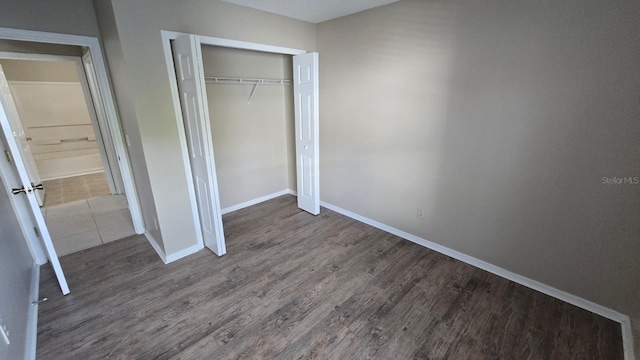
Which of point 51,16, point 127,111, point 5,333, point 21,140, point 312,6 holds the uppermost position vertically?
point 312,6

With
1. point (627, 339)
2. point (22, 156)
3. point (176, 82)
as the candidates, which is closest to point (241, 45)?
point (176, 82)

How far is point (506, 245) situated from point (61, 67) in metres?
8.69

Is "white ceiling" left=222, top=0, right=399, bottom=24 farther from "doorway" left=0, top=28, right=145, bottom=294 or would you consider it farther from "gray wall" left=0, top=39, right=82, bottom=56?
"gray wall" left=0, top=39, right=82, bottom=56

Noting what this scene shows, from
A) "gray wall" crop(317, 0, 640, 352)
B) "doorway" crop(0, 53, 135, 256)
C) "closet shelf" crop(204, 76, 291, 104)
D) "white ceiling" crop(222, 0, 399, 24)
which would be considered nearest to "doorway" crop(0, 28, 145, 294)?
"doorway" crop(0, 53, 135, 256)

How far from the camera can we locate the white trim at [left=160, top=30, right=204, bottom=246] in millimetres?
2354

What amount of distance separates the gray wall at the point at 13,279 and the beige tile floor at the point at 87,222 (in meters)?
0.53

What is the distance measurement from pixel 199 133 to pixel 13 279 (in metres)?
1.73

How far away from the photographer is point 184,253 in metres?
2.84

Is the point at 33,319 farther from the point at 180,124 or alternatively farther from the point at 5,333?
the point at 180,124

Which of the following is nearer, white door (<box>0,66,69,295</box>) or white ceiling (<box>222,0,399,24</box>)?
white door (<box>0,66,69,295</box>)

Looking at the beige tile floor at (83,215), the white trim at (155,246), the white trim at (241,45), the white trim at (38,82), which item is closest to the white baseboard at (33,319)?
the beige tile floor at (83,215)

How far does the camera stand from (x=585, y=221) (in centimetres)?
197

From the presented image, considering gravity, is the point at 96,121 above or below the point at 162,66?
below

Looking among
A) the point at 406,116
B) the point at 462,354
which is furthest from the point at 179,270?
the point at 406,116
